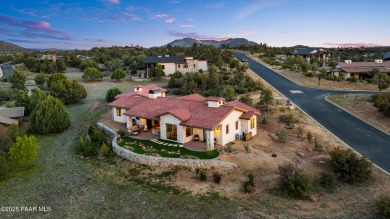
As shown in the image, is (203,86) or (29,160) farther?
(203,86)

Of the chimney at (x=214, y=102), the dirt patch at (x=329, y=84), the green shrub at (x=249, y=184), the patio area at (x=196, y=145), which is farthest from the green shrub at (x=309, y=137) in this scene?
the dirt patch at (x=329, y=84)

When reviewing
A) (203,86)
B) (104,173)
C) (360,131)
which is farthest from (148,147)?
(203,86)

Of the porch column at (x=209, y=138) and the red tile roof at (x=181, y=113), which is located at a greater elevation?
the red tile roof at (x=181, y=113)

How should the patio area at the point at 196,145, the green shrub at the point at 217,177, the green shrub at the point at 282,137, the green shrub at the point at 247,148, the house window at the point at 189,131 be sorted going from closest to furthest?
the green shrub at the point at 217,177
the green shrub at the point at 247,148
the patio area at the point at 196,145
the green shrub at the point at 282,137
the house window at the point at 189,131

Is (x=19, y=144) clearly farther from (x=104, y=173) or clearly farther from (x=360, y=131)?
(x=360, y=131)

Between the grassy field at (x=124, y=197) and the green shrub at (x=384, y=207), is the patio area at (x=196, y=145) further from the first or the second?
the green shrub at (x=384, y=207)

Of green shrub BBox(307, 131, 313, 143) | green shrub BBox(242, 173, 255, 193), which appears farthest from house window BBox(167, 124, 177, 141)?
green shrub BBox(307, 131, 313, 143)
